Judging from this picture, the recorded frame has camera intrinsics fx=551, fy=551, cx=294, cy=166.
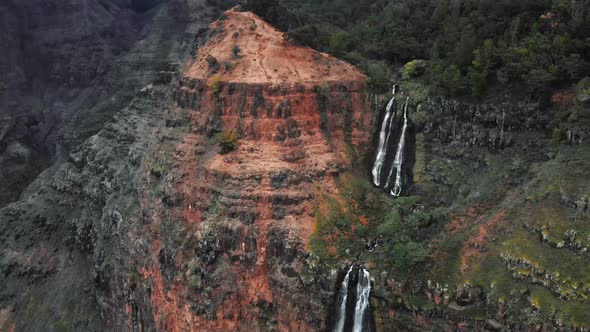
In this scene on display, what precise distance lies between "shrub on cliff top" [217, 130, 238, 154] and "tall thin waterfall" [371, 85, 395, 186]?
46.3ft

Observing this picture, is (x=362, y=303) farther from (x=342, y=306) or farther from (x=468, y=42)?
Result: (x=468, y=42)

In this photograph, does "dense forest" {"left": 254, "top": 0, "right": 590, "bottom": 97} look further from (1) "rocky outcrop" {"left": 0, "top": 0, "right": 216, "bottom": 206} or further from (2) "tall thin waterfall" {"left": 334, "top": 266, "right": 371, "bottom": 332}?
(1) "rocky outcrop" {"left": 0, "top": 0, "right": 216, "bottom": 206}

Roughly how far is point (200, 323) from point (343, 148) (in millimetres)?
20762

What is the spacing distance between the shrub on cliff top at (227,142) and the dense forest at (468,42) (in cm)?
1476

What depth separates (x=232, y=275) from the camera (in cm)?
4684

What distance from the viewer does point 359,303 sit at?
1706 inches

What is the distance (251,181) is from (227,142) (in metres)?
4.81

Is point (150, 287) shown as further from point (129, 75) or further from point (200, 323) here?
point (129, 75)

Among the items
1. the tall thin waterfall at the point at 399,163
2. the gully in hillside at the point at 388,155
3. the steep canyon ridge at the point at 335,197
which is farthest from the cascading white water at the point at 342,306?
the gully in hillside at the point at 388,155

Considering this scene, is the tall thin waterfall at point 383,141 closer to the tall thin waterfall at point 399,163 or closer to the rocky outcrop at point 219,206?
the tall thin waterfall at point 399,163

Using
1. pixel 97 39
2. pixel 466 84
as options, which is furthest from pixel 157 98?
pixel 97 39

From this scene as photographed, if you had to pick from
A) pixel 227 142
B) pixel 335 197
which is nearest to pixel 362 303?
pixel 335 197

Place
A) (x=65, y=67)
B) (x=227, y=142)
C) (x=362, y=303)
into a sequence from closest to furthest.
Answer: (x=362, y=303) < (x=227, y=142) < (x=65, y=67)

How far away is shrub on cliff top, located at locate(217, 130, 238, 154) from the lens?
50.8 m
